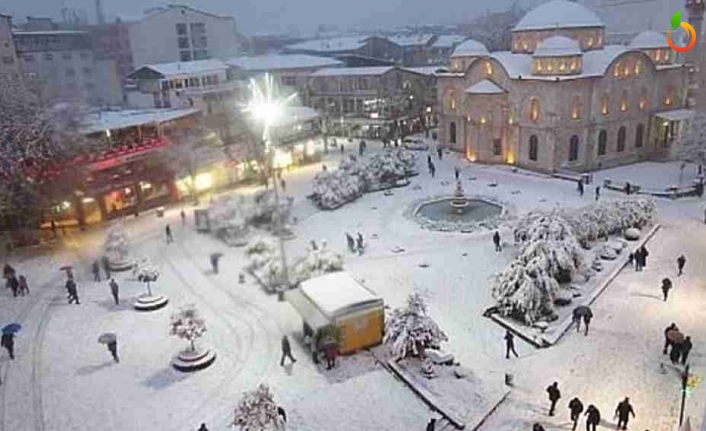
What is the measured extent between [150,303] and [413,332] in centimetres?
1030

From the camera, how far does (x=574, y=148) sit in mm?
38219

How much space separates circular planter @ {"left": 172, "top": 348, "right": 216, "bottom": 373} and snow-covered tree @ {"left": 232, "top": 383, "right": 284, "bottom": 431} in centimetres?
→ 439

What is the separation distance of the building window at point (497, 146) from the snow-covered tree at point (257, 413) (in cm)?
3243

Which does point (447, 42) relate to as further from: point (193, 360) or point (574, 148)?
point (193, 360)

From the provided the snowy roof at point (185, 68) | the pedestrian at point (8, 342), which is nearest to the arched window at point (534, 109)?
the snowy roof at point (185, 68)

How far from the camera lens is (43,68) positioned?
132ft

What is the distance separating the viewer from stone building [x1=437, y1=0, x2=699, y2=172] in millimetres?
37312

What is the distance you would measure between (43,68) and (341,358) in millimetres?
35374

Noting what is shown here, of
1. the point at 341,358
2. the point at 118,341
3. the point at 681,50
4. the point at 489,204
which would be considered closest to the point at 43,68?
the point at 118,341

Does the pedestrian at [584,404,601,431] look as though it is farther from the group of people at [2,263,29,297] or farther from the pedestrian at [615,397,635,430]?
the group of people at [2,263,29,297]

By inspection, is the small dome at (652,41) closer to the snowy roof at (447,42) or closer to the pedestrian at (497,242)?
the pedestrian at (497,242)

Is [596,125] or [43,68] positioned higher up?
[43,68]

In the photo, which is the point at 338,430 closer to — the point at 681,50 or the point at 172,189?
the point at 172,189

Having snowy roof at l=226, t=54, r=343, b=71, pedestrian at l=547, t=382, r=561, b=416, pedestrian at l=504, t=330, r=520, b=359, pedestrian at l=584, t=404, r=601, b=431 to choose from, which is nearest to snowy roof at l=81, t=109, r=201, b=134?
snowy roof at l=226, t=54, r=343, b=71
